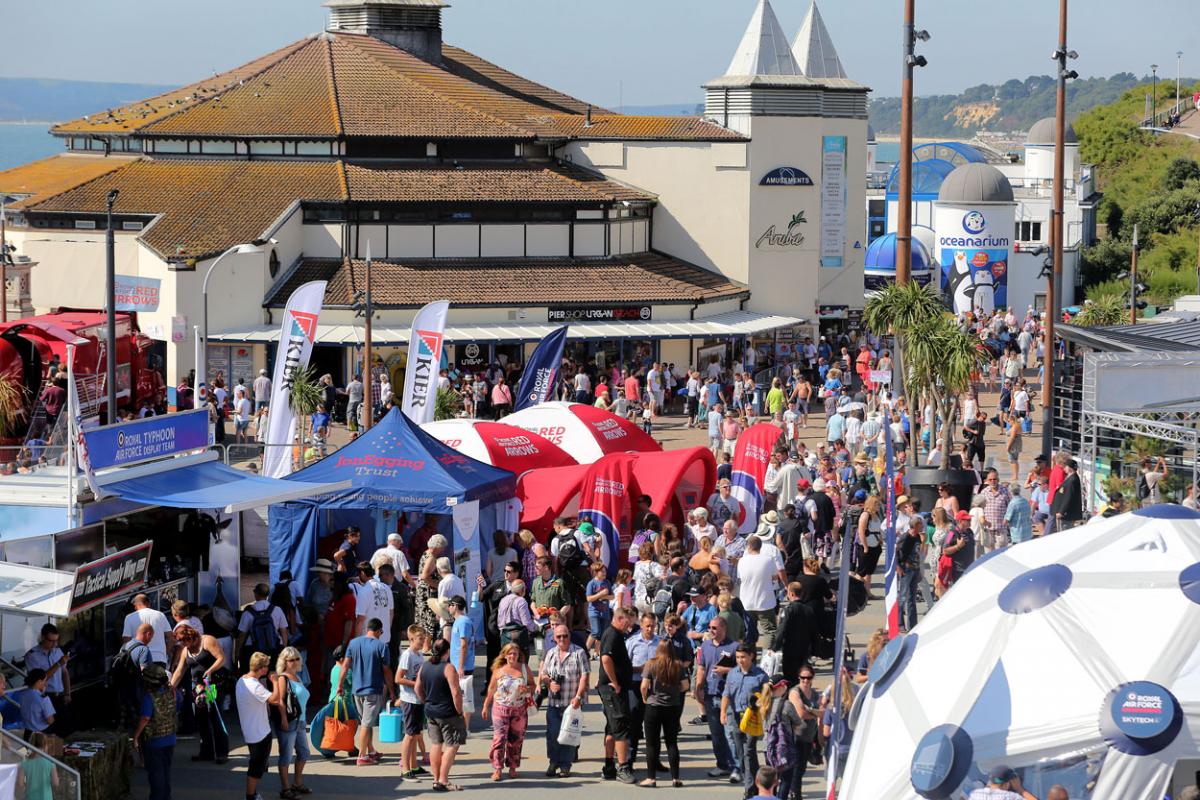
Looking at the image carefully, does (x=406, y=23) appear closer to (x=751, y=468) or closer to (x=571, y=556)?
(x=751, y=468)

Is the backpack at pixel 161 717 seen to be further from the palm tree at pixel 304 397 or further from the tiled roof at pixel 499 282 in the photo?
the tiled roof at pixel 499 282

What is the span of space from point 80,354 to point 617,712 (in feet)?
56.1

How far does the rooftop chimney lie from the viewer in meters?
57.1

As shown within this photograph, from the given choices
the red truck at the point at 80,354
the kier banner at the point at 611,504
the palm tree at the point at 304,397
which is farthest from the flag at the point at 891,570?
the palm tree at the point at 304,397

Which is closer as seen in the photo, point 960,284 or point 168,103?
point 168,103

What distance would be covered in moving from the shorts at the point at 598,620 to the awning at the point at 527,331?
73.9ft

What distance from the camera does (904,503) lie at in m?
20.7

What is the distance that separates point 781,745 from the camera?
14219 millimetres

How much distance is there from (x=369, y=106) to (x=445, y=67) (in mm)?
9322

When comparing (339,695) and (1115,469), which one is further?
(1115,469)

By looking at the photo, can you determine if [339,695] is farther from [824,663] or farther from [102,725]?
[824,663]

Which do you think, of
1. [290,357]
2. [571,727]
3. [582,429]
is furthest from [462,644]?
[290,357]

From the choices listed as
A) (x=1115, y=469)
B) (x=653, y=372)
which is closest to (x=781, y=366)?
(x=653, y=372)

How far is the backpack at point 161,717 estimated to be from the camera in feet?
48.2
